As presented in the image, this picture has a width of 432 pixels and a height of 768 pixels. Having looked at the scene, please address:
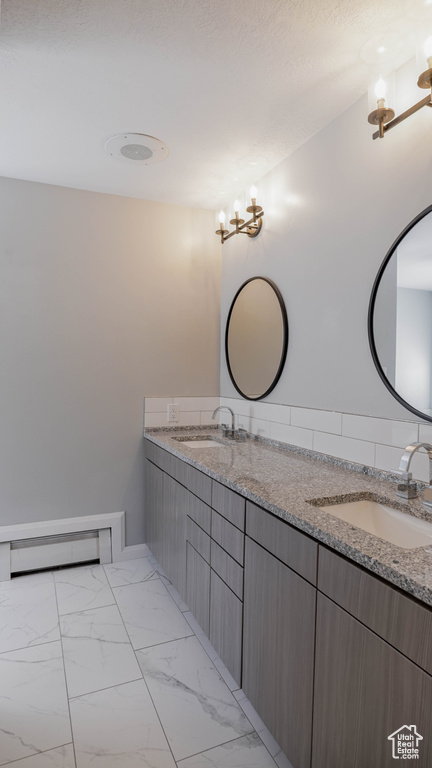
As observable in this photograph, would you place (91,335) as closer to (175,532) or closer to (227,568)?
(175,532)

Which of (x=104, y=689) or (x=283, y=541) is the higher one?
(x=283, y=541)

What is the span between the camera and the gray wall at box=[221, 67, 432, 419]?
156 cm

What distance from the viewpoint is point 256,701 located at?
1416 millimetres

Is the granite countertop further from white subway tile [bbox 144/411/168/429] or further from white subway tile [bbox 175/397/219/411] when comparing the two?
white subway tile [bbox 175/397/219/411]

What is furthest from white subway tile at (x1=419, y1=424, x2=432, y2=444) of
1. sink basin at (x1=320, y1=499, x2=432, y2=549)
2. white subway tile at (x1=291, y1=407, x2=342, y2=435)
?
white subway tile at (x1=291, y1=407, x2=342, y2=435)

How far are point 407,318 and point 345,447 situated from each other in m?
0.60

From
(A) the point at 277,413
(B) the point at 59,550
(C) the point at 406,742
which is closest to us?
(C) the point at 406,742

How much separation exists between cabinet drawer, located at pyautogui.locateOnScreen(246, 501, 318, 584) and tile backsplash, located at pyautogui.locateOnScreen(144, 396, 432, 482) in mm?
552

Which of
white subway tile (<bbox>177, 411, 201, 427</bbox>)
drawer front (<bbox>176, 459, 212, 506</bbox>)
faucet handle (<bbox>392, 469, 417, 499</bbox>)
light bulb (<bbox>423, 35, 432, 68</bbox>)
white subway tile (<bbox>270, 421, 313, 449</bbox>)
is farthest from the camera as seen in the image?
white subway tile (<bbox>177, 411, 201, 427</bbox>)

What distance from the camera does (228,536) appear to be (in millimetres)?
1619

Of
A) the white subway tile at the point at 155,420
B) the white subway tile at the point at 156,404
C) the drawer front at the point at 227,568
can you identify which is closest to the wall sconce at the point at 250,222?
the white subway tile at the point at 156,404

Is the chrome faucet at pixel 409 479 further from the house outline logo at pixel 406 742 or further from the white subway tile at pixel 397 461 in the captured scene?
the house outline logo at pixel 406 742

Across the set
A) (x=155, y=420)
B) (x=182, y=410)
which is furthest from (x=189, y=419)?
(x=155, y=420)

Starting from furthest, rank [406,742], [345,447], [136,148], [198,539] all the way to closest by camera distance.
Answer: [136,148], [198,539], [345,447], [406,742]
